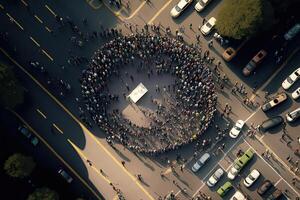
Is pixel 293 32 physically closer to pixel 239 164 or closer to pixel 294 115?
pixel 294 115

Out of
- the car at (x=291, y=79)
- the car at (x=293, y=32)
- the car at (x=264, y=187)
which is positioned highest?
the car at (x=293, y=32)

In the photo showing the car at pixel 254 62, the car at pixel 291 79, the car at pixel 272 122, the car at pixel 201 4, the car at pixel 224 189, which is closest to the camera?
the car at pixel 224 189

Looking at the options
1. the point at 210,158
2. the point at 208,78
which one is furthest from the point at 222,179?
the point at 208,78

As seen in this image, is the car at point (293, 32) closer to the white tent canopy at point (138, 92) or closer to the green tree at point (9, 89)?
the white tent canopy at point (138, 92)

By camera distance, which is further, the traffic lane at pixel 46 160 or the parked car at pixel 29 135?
the parked car at pixel 29 135

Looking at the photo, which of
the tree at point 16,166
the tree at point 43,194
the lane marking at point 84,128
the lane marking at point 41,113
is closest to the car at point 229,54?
the lane marking at point 84,128

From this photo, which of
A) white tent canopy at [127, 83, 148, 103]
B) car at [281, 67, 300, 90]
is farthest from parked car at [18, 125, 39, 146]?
car at [281, 67, 300, 90]
